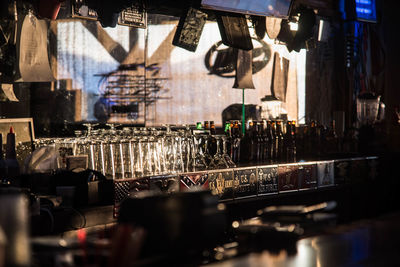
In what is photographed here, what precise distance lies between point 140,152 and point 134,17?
1.29 m

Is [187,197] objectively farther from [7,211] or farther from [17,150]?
[17,150]

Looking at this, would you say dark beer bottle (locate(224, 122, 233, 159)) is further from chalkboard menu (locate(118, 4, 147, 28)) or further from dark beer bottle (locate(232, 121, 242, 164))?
chalkboard menu (locate(118, 4, 147, 28))

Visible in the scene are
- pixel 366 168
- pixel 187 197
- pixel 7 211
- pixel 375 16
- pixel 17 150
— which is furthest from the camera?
pixel 375 16

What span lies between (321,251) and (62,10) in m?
3.15

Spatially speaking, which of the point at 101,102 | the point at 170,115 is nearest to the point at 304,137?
the point at 170,115

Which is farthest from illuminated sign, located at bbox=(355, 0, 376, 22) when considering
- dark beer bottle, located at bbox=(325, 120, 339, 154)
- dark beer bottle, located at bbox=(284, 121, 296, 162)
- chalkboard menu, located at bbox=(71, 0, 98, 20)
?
chalkboard menu, located at bbox=(71, 0, 98, 20)

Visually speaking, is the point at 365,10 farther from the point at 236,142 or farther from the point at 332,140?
the point at 236,142

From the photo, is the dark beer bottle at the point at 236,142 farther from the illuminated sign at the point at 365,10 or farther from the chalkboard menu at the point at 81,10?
the illuminated sign at the point at 365,10

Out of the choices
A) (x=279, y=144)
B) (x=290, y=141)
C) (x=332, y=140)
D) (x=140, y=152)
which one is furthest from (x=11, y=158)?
(x=332, y=140)

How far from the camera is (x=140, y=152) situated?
407cm

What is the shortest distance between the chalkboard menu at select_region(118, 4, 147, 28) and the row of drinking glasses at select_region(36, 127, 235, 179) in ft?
3.28

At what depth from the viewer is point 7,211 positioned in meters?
1.32

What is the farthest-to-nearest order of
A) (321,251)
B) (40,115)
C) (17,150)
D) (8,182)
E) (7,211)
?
1. (40,115)
2. (17,150)
3. (8,182)
4. (321,251)
5. (7,211)

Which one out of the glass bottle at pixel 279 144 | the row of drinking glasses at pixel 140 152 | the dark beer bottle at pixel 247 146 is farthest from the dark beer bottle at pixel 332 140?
the row of drinking glasses at pixel 140 152
